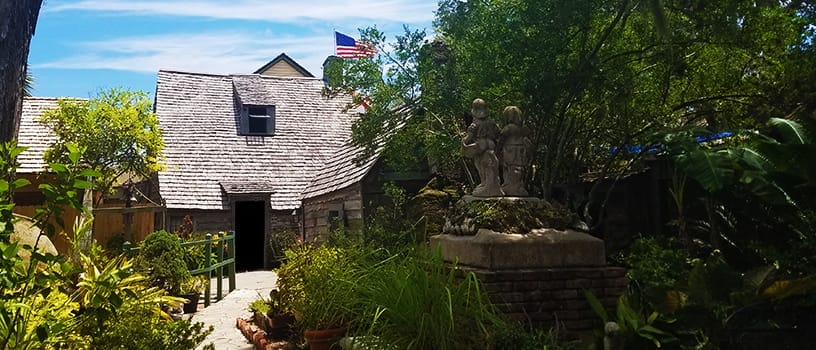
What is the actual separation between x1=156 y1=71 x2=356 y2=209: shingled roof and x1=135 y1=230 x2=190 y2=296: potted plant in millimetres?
7409

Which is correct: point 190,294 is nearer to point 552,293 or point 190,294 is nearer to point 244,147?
point 552,293

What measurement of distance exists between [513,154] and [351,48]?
557 inches

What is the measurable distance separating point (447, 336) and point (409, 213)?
7475 mm

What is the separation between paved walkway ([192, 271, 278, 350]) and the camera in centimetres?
828

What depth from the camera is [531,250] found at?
620 cm

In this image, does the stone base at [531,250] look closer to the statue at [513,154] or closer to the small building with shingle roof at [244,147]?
the statue at [513,154]

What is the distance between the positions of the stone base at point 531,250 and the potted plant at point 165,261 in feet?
20.1

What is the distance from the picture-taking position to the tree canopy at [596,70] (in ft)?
27.9

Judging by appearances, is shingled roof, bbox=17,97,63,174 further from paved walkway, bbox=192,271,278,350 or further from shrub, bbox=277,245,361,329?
shrub, bbox=277,245,361,329

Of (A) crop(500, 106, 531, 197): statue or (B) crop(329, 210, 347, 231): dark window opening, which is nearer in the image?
(A) crop(500, 106, 531, 197): statue

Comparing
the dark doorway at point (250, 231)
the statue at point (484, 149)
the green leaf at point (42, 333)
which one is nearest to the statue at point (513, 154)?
the statue at point (484, 149)

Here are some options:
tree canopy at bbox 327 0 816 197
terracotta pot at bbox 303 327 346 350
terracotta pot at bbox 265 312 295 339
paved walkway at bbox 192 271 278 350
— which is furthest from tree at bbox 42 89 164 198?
terracotta pot at bbox 303 327 346 350

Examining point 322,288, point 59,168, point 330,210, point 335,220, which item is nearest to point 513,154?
point 322,288

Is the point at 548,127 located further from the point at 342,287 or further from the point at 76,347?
the point at 76,347
